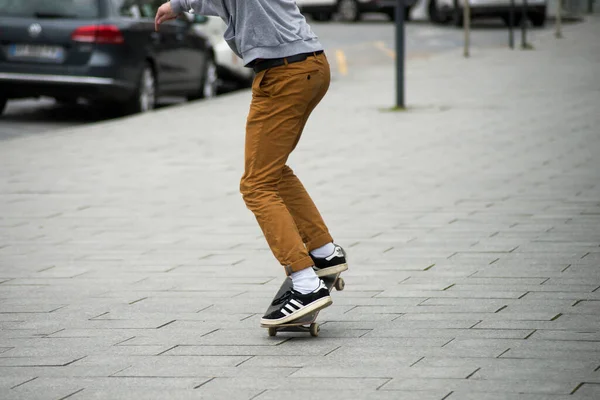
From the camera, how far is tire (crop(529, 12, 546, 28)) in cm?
3085

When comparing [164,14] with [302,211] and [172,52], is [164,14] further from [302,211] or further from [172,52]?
[172,52]

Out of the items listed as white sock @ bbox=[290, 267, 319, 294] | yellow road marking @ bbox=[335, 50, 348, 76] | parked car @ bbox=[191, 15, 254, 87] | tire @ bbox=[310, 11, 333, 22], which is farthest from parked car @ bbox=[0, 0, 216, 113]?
tire @ bbox=[310, 11, 333, 22]

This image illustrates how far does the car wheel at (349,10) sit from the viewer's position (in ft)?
120

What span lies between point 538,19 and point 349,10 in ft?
23.8

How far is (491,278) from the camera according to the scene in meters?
5.99

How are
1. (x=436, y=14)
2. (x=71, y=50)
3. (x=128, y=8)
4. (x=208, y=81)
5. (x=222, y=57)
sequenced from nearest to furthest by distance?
(x=71, y=50) → (x=128, y=8) → (x=208, y=81) → (x=222, y=57) → (x=436, y=14)

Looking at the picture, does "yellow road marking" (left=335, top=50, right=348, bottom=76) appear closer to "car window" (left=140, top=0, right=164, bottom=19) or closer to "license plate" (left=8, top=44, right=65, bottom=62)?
"car window" (left=140, top=0, right=164, bottom=19)

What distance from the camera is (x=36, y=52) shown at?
1382 cm

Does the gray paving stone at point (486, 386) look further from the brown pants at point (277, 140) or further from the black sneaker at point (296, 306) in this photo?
the brown pants at point (277, 140)

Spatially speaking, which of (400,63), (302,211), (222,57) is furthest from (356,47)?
(302,211)

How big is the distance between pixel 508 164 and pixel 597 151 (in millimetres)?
970

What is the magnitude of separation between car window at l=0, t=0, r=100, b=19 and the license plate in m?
0.35

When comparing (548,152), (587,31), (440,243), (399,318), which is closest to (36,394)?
(399,318)

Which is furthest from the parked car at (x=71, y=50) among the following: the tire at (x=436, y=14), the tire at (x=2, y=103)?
Answer: the tire at (x=436, y=14)
